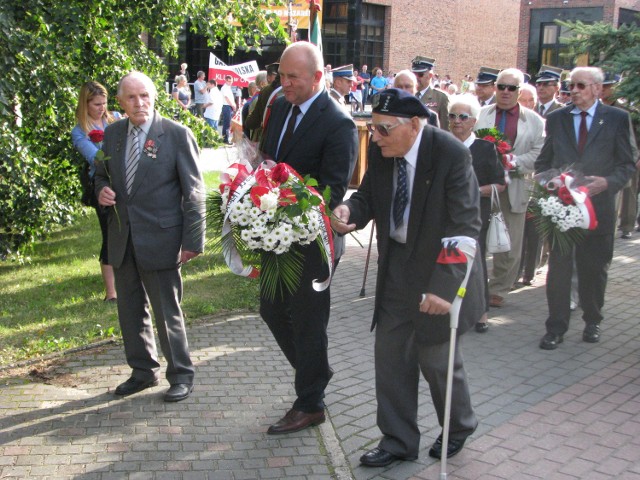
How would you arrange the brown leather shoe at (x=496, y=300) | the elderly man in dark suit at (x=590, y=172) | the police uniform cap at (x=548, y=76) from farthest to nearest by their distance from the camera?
the police uniform cap at (x=548, y=76) → the brown leather shoe at (x=496, y=300) → the elderly man in dark suit at (x=590, y=172)

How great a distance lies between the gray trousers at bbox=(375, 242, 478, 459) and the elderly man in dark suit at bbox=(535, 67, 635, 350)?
8.78ft

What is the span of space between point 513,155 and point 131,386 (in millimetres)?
4372

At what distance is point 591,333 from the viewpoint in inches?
294

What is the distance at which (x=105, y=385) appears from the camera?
612 centimetres

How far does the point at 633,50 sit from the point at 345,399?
12.3 feet

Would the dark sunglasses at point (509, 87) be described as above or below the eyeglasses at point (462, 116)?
above

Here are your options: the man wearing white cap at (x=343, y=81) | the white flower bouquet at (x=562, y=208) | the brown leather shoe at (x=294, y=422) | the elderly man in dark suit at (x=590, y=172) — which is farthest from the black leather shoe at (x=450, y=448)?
the man wearing white cap at (x=343, y=81)

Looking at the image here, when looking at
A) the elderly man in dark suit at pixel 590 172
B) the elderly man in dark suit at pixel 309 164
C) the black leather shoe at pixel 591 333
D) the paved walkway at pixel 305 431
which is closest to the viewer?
the paved walkway at pixel 305 431

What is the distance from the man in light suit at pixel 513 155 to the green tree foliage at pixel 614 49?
2.22 ft

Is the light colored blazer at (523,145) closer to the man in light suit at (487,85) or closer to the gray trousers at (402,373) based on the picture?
the man in light suit at (487,85)

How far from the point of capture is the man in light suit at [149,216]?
18.6 feet

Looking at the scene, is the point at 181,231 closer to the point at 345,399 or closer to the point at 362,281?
the point at 345,399

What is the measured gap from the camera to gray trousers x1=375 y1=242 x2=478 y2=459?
472 cm

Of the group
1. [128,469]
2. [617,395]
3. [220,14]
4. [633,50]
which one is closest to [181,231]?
[128,469]
